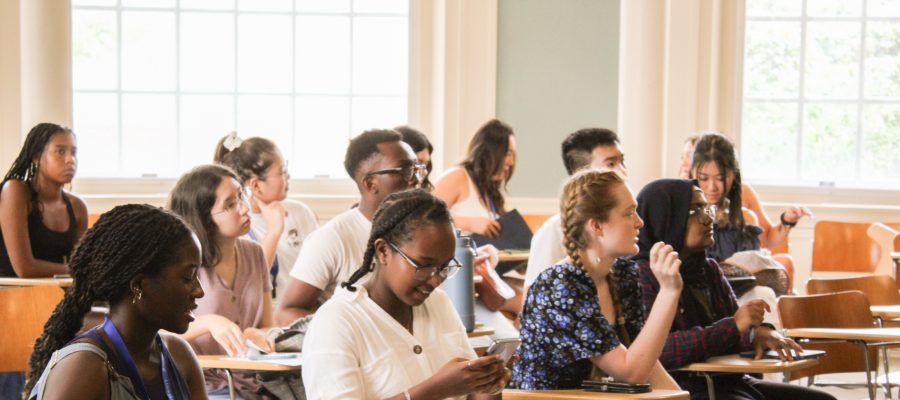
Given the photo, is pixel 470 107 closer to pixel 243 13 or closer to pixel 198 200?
pixel 243 13

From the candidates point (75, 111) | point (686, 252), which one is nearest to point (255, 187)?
point (686, 252)

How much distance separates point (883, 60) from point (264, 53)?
171 inches

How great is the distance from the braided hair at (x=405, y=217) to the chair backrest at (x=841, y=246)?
18.4ft

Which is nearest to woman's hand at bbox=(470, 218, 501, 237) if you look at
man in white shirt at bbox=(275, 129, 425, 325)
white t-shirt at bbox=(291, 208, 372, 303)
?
man in white shirt at bbox=(275, 129, 425, 325)

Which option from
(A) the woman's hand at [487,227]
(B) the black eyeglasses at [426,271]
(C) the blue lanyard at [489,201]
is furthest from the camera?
(C) the blue lanyard at [489,201]

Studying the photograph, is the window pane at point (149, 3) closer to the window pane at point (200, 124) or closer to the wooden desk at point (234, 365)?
the window pane at point (200, 124)

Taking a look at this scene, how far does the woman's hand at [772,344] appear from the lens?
12.5 feet

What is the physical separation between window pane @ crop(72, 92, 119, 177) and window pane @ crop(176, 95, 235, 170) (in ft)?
1.46

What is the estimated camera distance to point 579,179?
3451mm

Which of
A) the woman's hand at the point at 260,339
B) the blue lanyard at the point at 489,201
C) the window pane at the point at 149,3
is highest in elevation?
the window pane at the point at 149,3

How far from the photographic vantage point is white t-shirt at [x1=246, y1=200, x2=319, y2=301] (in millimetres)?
5047

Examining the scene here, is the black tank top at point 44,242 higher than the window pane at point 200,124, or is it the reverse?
the window pane at point 200,124

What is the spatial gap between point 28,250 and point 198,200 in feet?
7.12

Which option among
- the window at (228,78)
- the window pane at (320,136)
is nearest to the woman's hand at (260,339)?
the window at (228,78)
